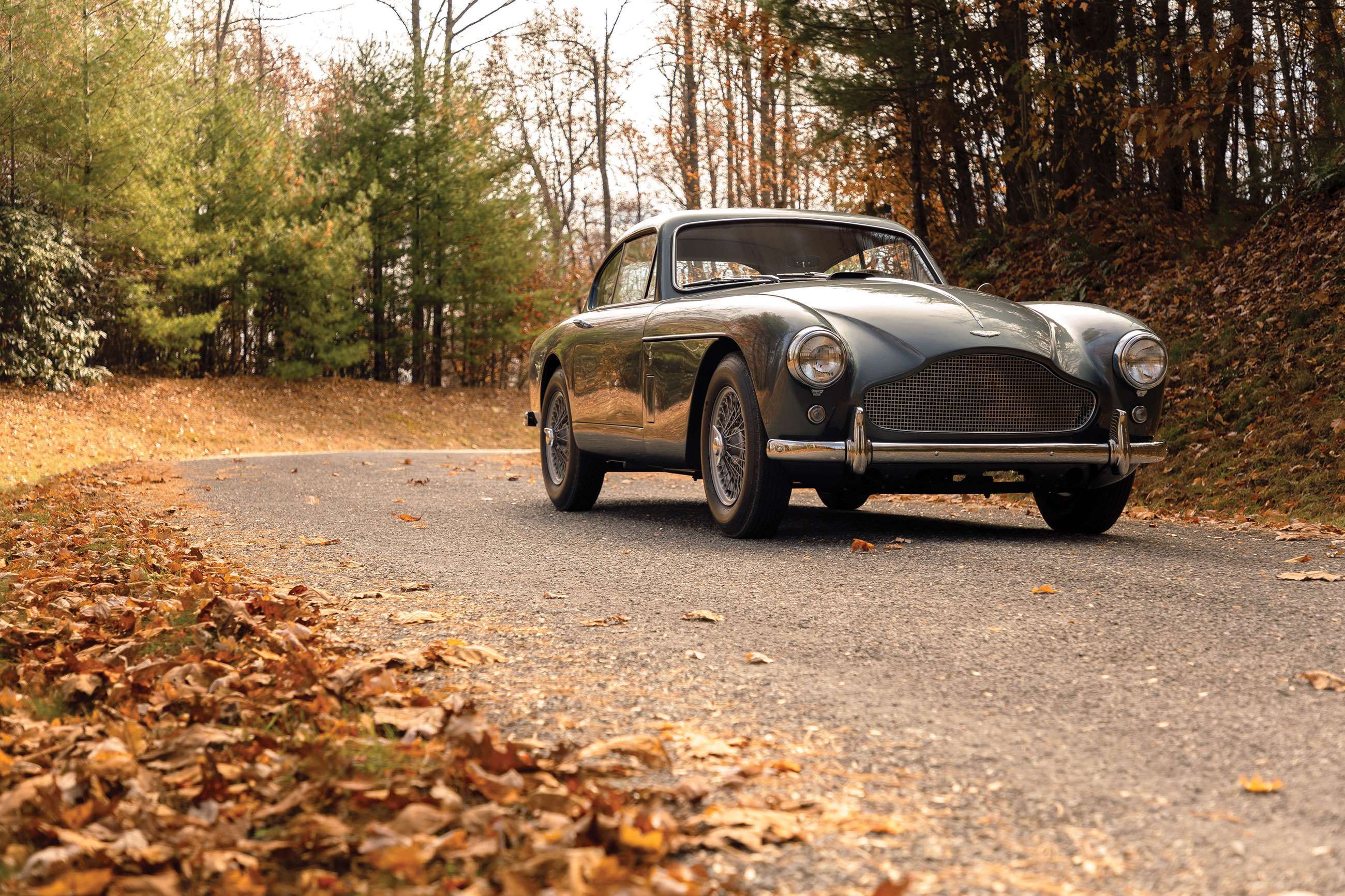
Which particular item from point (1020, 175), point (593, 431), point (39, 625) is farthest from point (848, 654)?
point (1020, 175)

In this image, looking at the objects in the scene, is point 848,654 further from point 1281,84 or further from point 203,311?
point 203,311

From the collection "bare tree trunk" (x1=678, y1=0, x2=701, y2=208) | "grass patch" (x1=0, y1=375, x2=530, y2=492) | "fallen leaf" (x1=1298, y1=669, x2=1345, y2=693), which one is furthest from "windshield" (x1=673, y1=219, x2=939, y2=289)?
"bare tree trunk" (x1=678, y1=0, x2=701, y2=208)

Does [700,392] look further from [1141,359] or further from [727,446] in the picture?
[1141,359]

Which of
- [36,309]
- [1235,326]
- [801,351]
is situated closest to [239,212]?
[36,309]

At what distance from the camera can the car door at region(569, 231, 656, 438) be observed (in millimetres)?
7461

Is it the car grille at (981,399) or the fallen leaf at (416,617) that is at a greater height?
the car grille at (981,399)

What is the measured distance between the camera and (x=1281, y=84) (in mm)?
14648

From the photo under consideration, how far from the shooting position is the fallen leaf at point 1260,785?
2.47m

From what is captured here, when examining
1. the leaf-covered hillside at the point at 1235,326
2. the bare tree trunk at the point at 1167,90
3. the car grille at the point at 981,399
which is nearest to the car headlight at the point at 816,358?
the car grille at the point at 981,399

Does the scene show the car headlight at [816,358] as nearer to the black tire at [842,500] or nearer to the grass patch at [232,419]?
the black tire at [842,500]

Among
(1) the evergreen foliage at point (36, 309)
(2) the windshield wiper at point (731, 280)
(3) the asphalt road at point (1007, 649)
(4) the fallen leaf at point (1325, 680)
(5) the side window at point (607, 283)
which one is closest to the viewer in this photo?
(3) the asphalt road at point (1007, 649)

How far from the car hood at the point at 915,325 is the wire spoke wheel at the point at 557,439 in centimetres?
259

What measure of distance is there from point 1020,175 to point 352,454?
32.8ft

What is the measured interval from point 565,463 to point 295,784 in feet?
20.4
